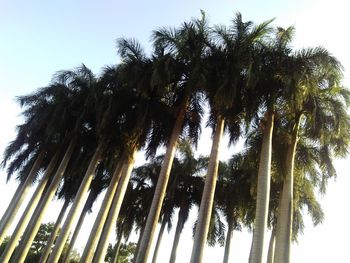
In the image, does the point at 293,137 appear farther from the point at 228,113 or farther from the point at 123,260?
the point at 123,260

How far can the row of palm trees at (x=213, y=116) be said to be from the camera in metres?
13.9

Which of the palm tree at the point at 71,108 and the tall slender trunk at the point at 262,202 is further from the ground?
the palm tree at the point at 71,108

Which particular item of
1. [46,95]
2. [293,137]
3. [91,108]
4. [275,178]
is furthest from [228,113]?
[46,95]

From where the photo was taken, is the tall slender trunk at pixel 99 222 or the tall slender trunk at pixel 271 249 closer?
the tall slender trunk at pixel 99 222

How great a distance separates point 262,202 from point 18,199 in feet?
60.7

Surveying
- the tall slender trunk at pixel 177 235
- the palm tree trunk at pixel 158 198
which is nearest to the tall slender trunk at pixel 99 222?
the palm tree trunk at pixel 158 198

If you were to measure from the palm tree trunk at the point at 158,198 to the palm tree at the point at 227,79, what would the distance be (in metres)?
1.85

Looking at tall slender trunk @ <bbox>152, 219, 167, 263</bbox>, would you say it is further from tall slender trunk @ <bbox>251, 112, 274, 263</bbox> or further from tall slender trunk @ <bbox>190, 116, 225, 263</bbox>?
tall slender trunk @ <bbox>251, 112, 274, 263</bbox>

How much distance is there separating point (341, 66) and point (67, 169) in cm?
1939

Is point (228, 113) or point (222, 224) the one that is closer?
point (228, 113)

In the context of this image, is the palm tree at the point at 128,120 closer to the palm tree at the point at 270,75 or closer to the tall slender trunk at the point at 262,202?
the palm tree at the point at 270,75

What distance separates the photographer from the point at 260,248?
1123 centimetres

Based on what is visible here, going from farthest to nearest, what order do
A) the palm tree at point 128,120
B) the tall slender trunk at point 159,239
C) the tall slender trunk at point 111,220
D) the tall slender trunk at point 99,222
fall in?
the tall slender trunk at point 159,239
the palm tree at point 128,120
the tall slender trunk at point 111,220
the tall slender trunk at point 99,222

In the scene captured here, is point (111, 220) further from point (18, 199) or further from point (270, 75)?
point (270, 75)
